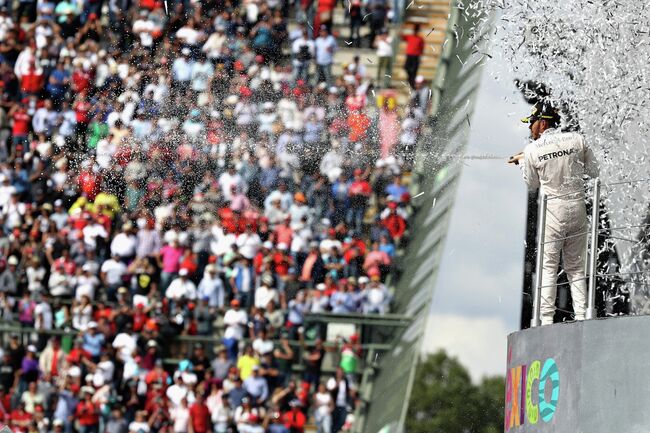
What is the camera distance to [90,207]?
17.2 metres

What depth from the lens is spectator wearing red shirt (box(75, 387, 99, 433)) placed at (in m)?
15.0

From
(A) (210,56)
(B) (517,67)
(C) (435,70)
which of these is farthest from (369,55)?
(B) (517,67)

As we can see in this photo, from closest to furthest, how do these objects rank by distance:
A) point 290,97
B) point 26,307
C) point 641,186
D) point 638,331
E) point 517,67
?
point 638,331
point 641,186
point 517,67
point 26,307
point 290,97

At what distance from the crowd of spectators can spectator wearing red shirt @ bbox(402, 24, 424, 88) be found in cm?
27

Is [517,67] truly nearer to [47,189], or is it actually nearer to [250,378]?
[250,378]

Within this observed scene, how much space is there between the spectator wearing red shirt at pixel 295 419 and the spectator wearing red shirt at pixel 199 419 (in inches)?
33.5

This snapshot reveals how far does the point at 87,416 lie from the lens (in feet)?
49.4

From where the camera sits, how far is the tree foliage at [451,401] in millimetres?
22031

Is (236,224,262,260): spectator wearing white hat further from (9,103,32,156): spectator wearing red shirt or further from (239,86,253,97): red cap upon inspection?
(9,103,32,156): spectator wearing red shirt

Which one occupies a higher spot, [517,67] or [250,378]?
[517,67]

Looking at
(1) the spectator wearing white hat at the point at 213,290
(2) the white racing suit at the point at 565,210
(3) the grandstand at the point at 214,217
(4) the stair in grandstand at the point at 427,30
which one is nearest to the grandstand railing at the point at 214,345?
(3) the grandstand at the point at 214,217

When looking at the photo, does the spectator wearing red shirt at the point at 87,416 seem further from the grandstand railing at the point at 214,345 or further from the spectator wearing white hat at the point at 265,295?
the spectator wearing white hat at the point at 265,295

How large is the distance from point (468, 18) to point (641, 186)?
8.69m

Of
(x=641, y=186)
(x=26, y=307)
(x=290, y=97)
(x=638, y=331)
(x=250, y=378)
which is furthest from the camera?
(x=290, y=97)
